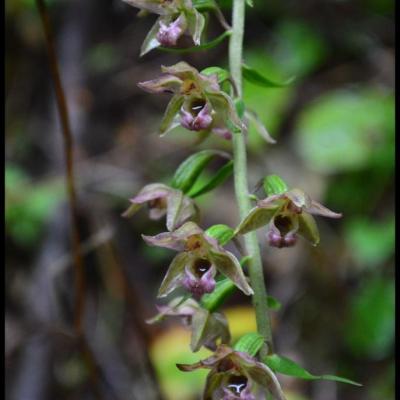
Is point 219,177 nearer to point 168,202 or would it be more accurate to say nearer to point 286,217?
point 168,202

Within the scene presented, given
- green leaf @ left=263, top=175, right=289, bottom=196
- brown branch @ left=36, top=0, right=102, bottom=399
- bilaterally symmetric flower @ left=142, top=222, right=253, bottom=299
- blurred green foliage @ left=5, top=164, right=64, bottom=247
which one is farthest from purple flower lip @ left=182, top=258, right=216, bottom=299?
blurred green foliage @ left=5, top=164, right=64, bottom=247

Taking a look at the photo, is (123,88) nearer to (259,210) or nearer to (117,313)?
(117,313)

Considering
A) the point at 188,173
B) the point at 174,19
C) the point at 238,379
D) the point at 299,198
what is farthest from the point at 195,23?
the point at 238,379

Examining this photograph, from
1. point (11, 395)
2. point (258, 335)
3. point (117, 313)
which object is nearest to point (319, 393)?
point (117, 313)

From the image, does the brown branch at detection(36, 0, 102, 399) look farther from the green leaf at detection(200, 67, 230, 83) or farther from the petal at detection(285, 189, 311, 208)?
the petal at detection(285, 189, 311, 208)

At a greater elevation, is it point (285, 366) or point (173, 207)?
point (173, 207)

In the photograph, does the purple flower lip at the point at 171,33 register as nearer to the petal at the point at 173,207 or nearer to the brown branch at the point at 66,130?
the petal at the point at 173,207

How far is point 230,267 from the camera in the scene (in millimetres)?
1625

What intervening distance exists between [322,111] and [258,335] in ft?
10.1

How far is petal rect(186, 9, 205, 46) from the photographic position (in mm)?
1710

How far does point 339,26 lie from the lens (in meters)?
5.59

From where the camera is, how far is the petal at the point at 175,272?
1642 millimetres

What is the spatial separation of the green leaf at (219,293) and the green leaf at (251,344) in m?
0.14

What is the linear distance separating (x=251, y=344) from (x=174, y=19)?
0.75 meters
